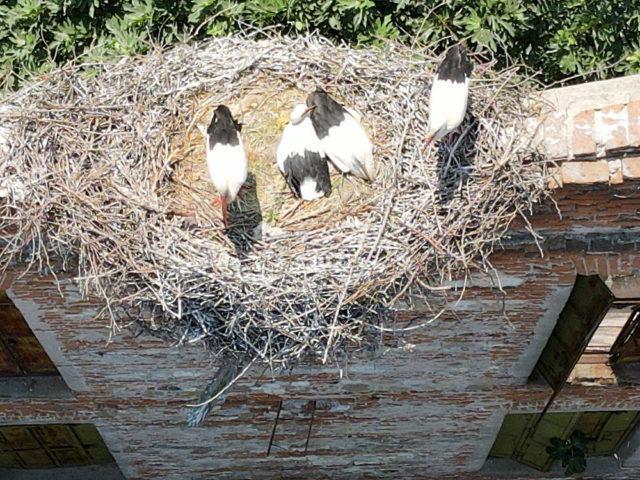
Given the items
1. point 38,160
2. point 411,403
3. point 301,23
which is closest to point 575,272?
point 411,403

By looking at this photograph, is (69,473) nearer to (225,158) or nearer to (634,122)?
(225,158)

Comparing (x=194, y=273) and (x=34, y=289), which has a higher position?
(x=194, y=273)

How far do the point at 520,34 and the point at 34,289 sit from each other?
3343 mm

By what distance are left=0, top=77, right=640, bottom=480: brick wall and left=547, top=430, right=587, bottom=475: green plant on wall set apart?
0.35m

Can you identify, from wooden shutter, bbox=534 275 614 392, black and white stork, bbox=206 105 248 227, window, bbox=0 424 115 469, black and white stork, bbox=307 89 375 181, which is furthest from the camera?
window, bbox=0 424 115 469

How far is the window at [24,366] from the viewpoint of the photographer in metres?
5.78

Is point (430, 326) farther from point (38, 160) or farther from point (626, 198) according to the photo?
point (38, 160)

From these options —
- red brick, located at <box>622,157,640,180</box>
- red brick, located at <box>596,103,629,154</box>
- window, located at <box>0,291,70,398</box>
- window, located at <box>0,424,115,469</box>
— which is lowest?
window, located at <box>0,424,115,469</box>

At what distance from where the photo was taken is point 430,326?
5598mm

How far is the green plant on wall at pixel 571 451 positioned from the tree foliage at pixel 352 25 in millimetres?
2599

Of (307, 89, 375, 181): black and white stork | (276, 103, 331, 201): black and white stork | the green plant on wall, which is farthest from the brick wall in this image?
(276, 103, 331, 201): black and white stork

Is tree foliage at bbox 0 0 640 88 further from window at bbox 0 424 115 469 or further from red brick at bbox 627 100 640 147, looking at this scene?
window at bbox 0 424 115 469

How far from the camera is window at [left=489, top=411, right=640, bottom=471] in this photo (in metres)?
6.90

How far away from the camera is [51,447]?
7125 millimetres
